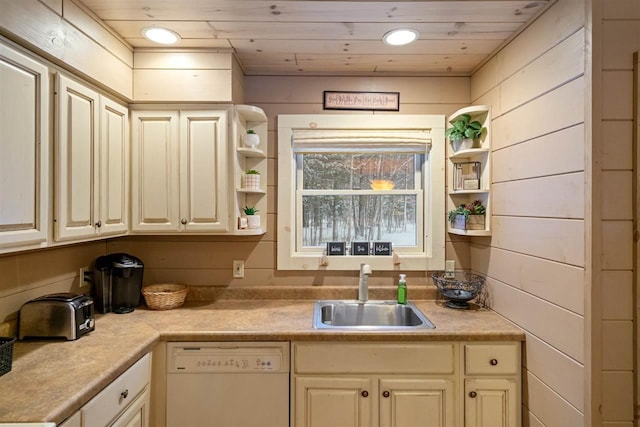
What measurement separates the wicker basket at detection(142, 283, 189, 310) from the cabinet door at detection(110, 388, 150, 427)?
0.53 metres

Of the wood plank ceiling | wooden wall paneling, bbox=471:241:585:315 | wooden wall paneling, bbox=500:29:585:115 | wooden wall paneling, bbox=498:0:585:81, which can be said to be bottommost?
wooden wall paneling, bbox=471:241:585:315

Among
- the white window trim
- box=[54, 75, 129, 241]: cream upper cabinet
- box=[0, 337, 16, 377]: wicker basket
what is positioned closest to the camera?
box=[0, 337, 16, 377]: wicker basket

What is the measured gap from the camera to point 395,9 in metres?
1.50

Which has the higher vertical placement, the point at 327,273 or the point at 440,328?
the point at 327,273

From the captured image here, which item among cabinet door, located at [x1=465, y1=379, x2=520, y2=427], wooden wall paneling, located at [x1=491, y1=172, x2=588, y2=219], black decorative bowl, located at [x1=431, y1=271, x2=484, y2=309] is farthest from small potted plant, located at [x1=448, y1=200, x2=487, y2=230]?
cabinet door, located at [x1=465, y1=379, x2=520, y2=427]

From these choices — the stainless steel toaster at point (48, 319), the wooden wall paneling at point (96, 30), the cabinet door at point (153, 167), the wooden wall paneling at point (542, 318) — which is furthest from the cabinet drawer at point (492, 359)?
the wooden wall paneling at point (96, 30)

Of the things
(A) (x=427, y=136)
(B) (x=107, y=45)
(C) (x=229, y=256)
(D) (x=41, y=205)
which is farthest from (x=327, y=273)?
(B) (x=107, y=45)

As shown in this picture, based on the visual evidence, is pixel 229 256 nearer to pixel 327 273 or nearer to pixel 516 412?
pixel 327 273

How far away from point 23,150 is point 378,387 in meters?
1.78

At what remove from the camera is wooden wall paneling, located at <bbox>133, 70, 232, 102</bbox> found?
1.88 meters

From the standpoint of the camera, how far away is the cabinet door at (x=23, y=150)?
3.74 ft

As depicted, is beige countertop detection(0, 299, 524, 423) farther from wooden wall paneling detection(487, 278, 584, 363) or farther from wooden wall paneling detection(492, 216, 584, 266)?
wooden wall paneling detection(492, 216, 584, 266)

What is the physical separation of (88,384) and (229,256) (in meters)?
1.13

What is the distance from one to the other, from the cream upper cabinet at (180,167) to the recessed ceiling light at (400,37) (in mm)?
975
